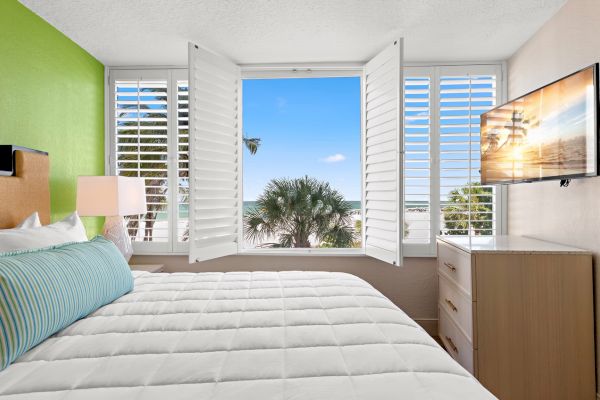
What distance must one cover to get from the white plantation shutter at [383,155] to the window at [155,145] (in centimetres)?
165

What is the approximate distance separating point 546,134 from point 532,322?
3.63ft

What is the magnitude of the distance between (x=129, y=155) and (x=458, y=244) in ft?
9.31

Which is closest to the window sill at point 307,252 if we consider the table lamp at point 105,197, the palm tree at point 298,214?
the table lamp at point 105,197

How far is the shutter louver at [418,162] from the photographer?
10.2 ft

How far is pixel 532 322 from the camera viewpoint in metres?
2.00

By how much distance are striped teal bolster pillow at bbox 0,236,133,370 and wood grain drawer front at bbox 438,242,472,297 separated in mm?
1886

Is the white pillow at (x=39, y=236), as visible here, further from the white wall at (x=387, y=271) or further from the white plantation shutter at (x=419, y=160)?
the white plantation shutter at (x=419, y=160)

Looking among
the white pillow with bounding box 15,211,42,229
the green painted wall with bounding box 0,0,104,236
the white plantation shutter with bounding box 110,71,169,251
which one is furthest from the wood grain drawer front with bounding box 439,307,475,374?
the green painted wall with bounding box 0,0,104,236

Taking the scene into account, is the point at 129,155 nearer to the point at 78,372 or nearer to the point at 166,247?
the point at 166,247

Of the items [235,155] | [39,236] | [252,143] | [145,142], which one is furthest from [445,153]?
[252,143]

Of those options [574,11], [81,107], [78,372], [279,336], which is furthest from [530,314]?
[81,107]

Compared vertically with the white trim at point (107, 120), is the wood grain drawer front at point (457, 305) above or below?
below

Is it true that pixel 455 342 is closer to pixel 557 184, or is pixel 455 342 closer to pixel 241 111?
pixel 557 184

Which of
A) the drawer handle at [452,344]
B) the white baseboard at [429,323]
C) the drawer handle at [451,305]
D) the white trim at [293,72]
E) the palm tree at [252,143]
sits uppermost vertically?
the palm tree at [252,143]
